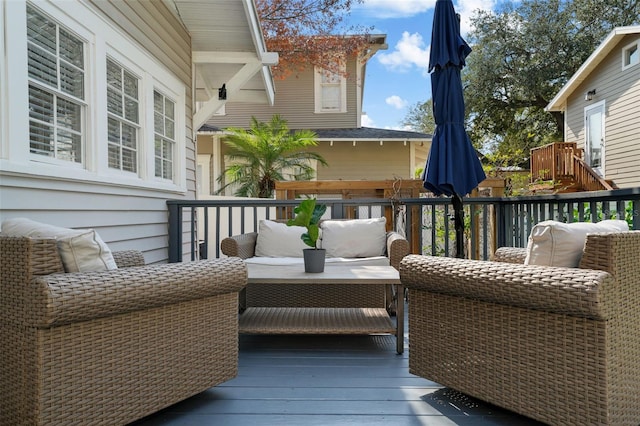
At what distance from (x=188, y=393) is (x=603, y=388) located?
→ 1.60 m

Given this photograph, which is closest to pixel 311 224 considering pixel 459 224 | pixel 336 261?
pixel 336 261

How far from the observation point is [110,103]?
3652 mm

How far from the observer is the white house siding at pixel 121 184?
256 cm

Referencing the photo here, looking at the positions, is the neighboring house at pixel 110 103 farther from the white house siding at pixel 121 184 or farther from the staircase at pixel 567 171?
the staircase at pixel 567 171

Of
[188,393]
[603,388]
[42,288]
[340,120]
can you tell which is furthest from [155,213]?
[340,120]

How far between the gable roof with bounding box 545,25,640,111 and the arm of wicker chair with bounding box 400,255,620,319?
10725 millimetres

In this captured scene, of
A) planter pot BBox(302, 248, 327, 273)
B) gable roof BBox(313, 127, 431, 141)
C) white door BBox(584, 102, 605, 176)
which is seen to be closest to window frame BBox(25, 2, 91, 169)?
planter pot BBox(302, 248, 327, 273)

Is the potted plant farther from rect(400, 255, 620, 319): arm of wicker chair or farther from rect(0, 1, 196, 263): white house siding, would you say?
rect(0, 1, 196, 263): white house siding

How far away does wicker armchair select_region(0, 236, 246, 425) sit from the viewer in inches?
60.7

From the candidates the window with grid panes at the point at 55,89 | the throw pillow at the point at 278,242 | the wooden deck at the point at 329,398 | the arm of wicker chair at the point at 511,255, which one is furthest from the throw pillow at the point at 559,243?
the window with grid panes at the point at 55,89

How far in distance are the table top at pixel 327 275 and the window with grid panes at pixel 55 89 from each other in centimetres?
147

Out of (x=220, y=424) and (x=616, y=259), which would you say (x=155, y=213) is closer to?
(x=220, y=424)

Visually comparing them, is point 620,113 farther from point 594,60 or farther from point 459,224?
point 459,224

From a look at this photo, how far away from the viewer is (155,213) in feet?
14.8
